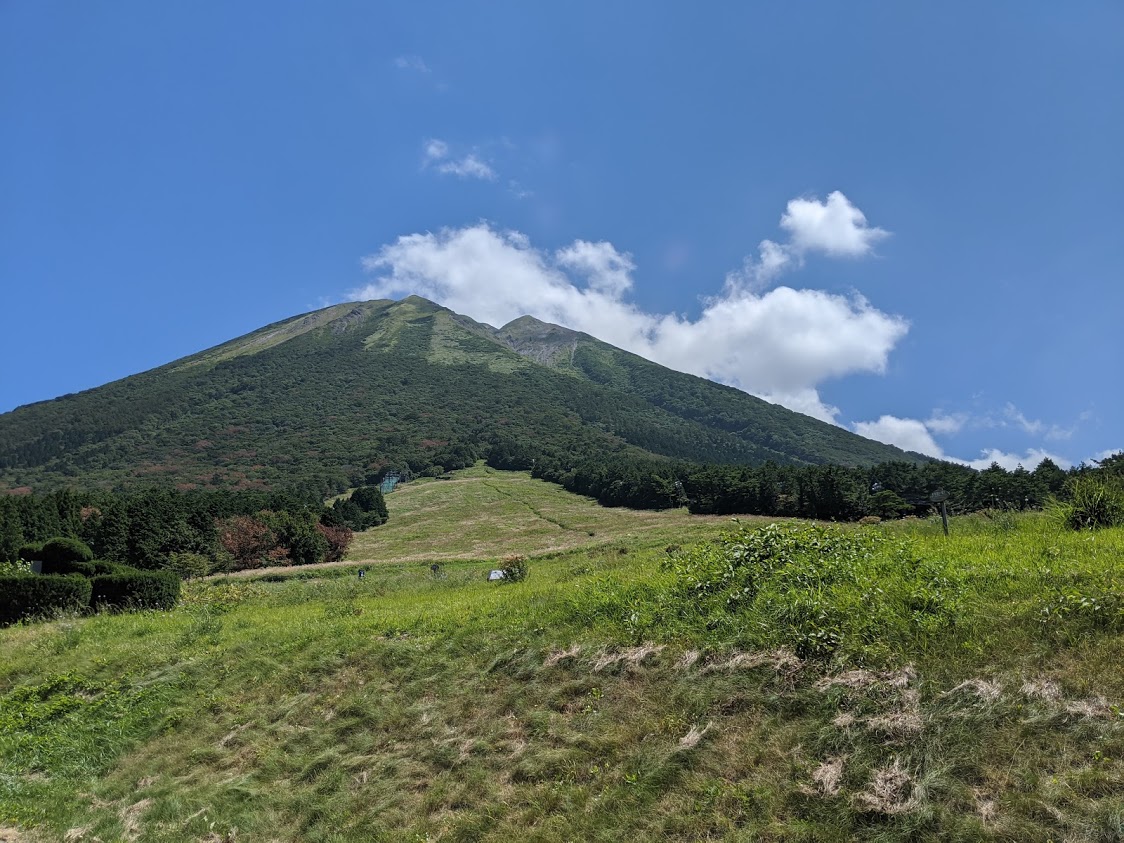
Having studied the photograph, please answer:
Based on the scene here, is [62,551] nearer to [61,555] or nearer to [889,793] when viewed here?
[61,555]

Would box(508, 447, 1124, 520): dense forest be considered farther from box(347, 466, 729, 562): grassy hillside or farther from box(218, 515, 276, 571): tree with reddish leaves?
box(218, 515, 276, 571): tree with reddish leaves

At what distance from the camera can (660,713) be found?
6816 mm

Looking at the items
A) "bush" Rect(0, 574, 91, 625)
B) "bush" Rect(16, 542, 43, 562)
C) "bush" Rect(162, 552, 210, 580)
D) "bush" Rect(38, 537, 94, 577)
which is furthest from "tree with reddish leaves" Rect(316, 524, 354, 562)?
"bush" Rect(0, 574, 91, 625)

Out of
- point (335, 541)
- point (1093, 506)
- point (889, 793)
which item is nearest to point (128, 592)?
point (889, 793)

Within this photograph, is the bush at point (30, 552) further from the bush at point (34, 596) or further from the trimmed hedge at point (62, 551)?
the bush at point (34, 596)

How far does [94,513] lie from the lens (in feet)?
185

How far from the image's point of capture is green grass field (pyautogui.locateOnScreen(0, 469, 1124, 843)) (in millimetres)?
5055

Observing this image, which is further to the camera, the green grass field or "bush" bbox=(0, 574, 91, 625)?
"bush" bbox=(0, 574, 91, 625)

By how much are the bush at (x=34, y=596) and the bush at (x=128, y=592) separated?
0.84 metres

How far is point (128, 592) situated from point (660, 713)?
2006 cm

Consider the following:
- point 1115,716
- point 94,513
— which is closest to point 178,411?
point 94,513

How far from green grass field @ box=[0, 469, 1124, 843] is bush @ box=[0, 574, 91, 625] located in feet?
22.1

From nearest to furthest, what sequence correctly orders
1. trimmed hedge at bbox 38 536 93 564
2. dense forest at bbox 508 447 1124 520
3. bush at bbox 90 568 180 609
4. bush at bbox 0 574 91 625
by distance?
bush at bbox 0 574 91 625 → bush at bbox 90 568 180 609 → trimmed hedge at bbox 38 536 93 564 → dense forest at bbox 508 447 1124 520

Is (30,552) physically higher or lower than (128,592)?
higher
